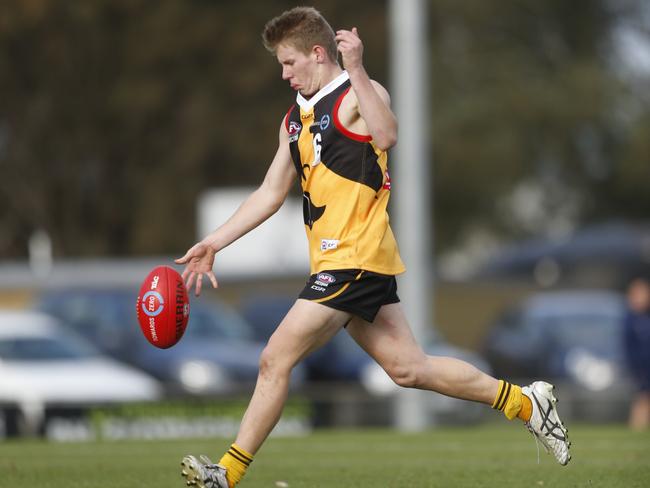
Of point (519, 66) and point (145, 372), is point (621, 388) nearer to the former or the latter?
point (145, 372)

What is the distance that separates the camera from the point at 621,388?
20.9 m

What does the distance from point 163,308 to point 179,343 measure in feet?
44.9

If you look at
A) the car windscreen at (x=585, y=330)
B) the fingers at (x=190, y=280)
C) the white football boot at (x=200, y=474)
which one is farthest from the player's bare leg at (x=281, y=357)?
the car windscreen at (x=585, y=330)

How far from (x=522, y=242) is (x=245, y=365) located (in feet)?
73.6

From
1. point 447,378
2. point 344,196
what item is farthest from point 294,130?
point 447,378

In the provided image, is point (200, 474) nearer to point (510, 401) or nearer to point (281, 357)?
point (281, 357)

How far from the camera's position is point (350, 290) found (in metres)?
7.82

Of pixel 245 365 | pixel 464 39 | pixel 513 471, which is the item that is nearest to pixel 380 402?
pixel 245 365

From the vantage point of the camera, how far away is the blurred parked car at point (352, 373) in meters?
19.2

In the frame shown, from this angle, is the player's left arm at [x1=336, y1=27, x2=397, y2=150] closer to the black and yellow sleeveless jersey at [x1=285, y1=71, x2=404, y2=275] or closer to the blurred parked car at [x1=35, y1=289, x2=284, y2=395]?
the black and yellow sleeveless jersey at [x1=285, y1=71, x2=404, y2=275]

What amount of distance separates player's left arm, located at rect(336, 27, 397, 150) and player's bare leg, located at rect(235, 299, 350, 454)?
859 mm

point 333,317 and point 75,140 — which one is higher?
point 75,140

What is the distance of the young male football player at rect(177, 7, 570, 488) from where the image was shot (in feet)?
25.5

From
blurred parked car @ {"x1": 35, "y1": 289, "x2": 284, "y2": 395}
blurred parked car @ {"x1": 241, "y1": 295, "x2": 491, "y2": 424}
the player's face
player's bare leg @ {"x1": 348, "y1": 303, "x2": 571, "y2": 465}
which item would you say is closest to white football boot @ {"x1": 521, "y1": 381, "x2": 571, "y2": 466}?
player's bare leg @ {"x1": 348, "y1": 303, "x2": 571, "y2": 465}
